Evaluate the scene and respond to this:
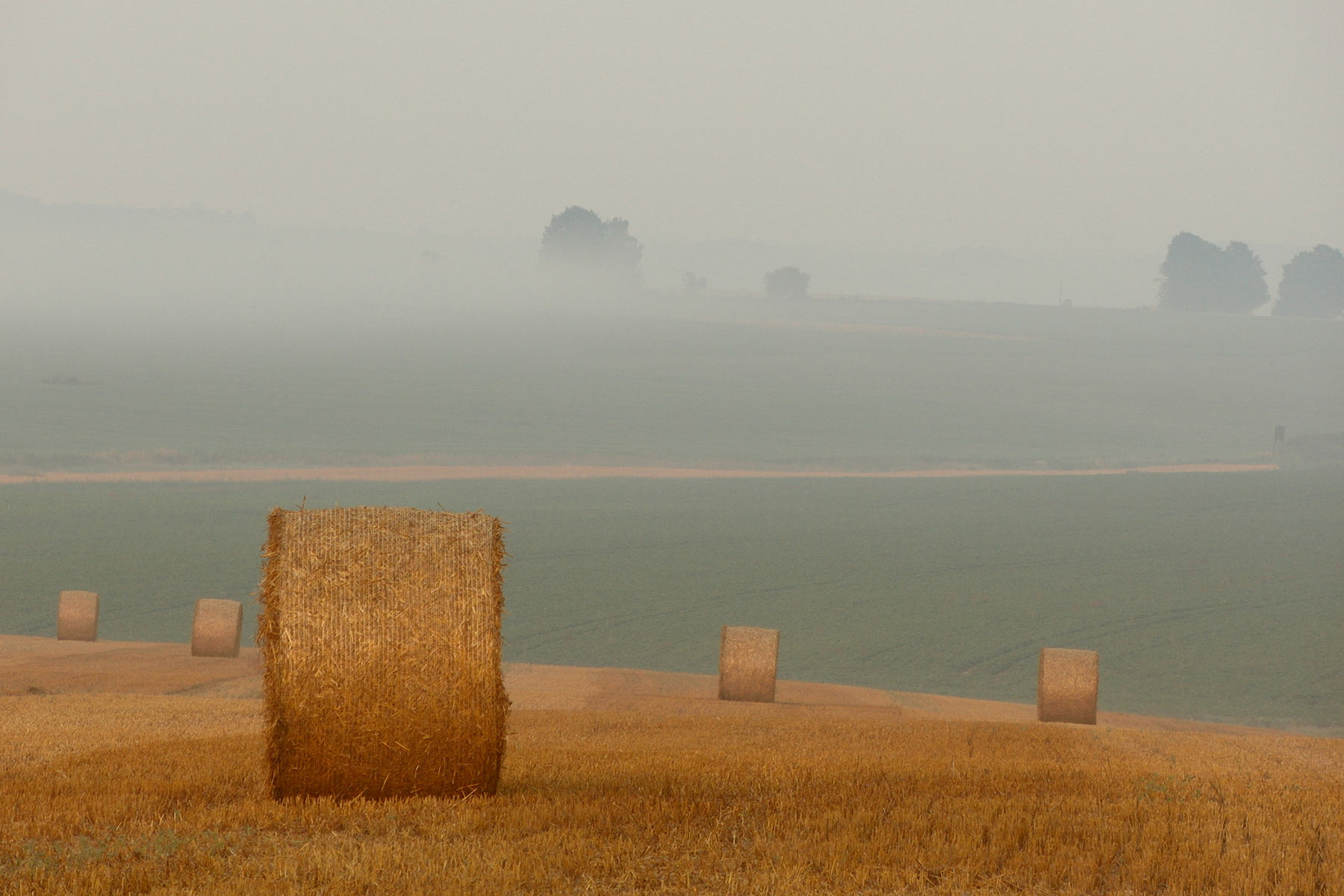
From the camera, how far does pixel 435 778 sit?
909cm

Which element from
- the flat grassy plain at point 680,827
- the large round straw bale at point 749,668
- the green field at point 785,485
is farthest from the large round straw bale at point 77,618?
the flat grassy plain at point 680,827

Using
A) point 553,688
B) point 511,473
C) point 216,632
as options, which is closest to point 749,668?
point 553,688

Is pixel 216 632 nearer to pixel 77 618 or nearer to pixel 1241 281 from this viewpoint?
pixel 77 618

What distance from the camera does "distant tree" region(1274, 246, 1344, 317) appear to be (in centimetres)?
17188

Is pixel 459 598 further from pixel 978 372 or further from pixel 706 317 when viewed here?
pixel 706 317

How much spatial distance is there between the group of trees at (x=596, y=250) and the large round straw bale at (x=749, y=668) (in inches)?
5759

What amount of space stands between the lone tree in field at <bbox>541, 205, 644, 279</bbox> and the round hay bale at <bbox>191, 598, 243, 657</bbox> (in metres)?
144

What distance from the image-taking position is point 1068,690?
21109 mm

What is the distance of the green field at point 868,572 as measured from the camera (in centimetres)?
3628

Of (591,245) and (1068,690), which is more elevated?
(591,245)

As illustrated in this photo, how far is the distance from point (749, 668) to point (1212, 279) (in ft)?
546

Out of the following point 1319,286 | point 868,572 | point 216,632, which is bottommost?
point 868,572

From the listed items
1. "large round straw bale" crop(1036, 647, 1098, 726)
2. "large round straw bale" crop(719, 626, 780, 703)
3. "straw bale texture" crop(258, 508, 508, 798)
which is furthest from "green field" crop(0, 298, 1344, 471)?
"straw bale texture" crop(258, 508, 508, 798)

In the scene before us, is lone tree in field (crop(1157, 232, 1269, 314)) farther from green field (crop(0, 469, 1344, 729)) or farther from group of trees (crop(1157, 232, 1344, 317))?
green field (crop(0, 469, 1344, 729))
